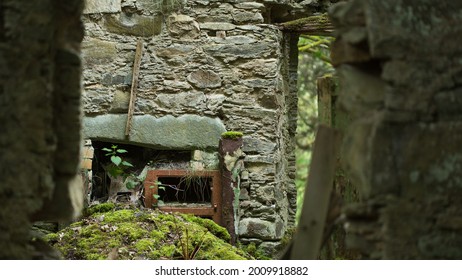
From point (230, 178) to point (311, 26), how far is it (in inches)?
61.5

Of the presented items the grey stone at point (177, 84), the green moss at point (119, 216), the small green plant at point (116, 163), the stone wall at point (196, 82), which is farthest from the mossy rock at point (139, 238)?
the grey stone at point (177, 84)

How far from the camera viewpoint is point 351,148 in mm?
2854

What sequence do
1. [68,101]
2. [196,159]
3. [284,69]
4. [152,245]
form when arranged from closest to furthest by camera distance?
[68,101]
[152,245]
[196,159]
[284,69]

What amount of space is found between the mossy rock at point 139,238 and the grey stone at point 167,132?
74 centimetres

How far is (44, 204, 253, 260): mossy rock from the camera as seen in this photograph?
16.3ft

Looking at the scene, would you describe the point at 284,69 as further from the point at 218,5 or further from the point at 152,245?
the point at 152,245

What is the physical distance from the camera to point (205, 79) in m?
6.33

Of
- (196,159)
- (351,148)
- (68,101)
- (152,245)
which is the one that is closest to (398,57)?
(351,148)

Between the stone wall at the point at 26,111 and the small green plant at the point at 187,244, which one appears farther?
the small green plant at the point at 187,244

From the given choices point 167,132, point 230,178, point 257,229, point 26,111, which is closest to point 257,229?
point 257,229

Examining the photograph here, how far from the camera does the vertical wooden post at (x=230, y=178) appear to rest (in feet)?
20.0

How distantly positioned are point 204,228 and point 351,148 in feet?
9.31

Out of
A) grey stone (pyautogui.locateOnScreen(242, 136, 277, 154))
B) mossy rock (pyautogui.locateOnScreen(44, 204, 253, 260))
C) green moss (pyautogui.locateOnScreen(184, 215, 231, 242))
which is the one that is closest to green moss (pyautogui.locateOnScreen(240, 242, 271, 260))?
green moss (pyautogui.locateOnScreen(184, 215, 231, 242))

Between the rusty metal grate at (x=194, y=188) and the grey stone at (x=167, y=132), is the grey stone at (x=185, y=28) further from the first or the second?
the rusty metal grate at (x=194, y=188)
